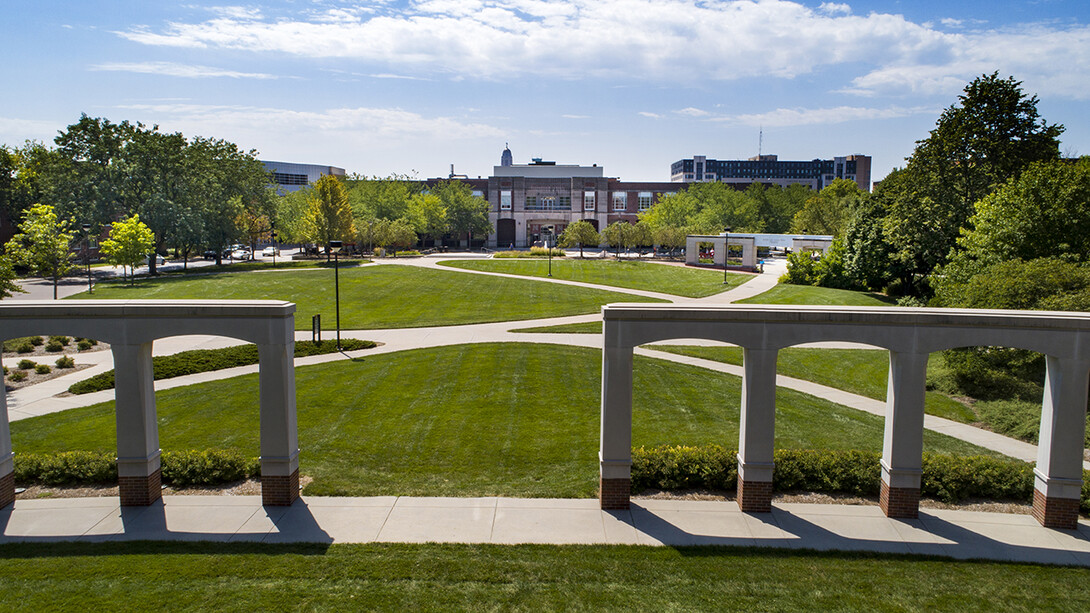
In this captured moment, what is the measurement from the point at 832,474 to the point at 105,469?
15.1 m

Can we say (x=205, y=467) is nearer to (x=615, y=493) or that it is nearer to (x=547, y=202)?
(x=615, y=493)

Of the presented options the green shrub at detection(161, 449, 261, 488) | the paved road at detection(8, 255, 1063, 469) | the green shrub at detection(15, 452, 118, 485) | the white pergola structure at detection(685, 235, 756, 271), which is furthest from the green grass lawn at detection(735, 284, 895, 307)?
the green shrub at detection(15, 452, 118, 485)

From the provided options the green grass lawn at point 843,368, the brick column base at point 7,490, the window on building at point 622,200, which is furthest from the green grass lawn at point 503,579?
the window on building at point 622,200

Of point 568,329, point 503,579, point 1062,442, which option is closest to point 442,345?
point 568,329

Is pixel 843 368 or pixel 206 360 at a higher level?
pixel 206 360

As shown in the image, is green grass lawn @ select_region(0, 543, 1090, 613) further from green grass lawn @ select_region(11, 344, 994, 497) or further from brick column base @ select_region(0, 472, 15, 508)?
green grass lawn @ select_region(11, 344, 994, 497)

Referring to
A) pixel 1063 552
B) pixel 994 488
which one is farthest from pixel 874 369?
pixel 1063 552

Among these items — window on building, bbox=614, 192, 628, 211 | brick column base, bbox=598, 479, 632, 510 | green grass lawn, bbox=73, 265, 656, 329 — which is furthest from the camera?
window on building, bbox=614, 192, 628, 211

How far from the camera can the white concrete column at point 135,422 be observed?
1188cm

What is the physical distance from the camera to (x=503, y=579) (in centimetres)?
998

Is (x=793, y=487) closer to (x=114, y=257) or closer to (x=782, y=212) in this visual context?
(x=114, y=257)

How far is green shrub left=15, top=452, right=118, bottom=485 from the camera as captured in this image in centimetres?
1369

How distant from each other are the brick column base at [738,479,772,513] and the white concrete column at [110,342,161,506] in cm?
1118

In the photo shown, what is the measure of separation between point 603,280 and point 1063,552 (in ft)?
142
